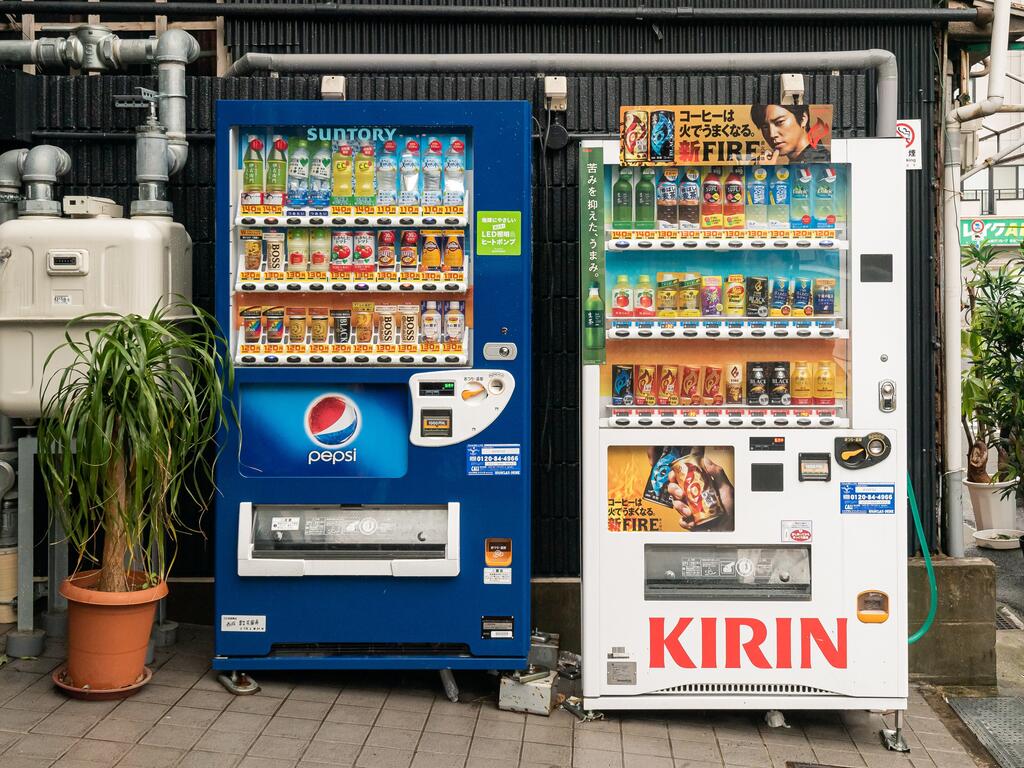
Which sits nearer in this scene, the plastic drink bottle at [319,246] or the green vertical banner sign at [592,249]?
the green vertical banner sign at [592,249]

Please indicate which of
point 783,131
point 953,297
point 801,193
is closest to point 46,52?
point 783,131

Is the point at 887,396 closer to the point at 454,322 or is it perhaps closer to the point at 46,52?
the point at 454,322

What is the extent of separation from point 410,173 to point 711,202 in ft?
4.43

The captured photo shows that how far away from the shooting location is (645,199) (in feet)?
14.4

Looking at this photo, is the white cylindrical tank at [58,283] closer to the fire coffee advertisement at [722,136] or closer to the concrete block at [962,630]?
the fire coffee advertisement at [722,136]

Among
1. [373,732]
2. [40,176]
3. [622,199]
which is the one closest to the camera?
[373,732]

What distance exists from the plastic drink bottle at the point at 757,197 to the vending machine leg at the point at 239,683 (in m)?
3.03

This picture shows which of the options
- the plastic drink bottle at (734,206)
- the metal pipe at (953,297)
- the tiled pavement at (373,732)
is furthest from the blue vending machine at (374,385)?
the metal pipe at (953,297)

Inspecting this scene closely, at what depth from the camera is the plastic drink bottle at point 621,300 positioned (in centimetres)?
438

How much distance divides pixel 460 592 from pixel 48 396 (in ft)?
6.81

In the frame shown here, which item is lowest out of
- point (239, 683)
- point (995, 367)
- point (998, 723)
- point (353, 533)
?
point (998, 723)

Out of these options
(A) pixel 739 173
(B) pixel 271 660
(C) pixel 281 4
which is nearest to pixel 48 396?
(B) pixel 271 660

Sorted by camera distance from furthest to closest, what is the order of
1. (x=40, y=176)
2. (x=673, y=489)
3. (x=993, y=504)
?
(x=993, y=504) < (x=40, y=176) < (x=673, y=489)

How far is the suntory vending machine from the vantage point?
4.23 metres
